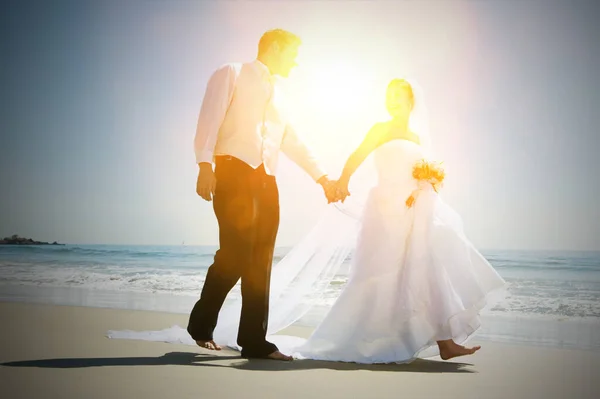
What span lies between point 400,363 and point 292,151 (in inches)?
59.4

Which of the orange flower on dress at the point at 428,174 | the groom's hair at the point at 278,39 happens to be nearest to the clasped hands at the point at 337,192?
the orange flower on dress at the point at 428,174

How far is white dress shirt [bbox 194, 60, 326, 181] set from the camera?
370 cm

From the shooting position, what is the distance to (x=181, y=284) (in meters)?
14.6

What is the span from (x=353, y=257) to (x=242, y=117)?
1.12m

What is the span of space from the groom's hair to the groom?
0.52 ft

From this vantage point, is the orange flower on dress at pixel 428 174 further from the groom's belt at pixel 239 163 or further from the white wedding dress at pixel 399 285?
the groom's belt at pixel 239 163

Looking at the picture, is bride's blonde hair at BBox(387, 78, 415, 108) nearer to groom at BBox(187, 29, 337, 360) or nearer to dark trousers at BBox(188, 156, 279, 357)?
groom at BBox(187, 29, 337, 360)

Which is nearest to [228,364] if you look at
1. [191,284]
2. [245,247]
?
[245,247]

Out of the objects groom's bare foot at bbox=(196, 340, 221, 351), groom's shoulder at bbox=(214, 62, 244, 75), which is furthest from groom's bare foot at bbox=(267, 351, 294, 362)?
groom's shoulder at bbox=(214, 62, 244, 75)

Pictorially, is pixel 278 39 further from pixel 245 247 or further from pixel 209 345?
pixel 209 345

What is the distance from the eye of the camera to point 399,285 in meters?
3.83

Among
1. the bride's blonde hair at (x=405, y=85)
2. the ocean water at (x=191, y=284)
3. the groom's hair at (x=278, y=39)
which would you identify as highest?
→ the groom's hair at (x=278, y=39)

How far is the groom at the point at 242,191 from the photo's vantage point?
369 cm

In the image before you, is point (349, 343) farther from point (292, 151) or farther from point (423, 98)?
point (423, 98)
